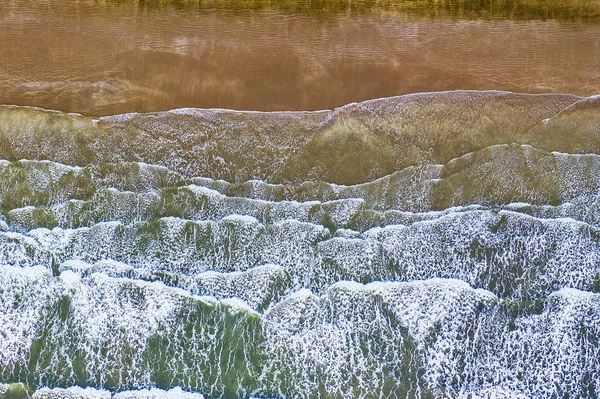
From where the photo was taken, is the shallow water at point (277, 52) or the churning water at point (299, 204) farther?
the shallow water at point (277, 52)

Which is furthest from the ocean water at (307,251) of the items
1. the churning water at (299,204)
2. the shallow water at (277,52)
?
the shallow water at (277,52)

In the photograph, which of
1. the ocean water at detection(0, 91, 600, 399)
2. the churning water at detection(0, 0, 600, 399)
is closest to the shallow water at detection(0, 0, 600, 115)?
the churning water at detection(0, 0, 600, 399)

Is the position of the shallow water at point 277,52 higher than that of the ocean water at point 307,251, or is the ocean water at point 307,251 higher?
the shallow water at point 277,52

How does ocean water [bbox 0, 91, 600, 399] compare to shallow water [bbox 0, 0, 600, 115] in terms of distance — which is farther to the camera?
shallow water [bbox 0, 0, 600, 115]

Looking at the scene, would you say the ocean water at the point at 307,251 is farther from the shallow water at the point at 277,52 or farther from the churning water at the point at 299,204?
the shallow water at the point at 277,52

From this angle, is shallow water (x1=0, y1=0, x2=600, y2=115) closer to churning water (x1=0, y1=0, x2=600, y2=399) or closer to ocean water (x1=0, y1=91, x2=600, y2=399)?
churning water (x1=0, y1=0, x2=600, y2=399)

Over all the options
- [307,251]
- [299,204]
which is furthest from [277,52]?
[307,251]
